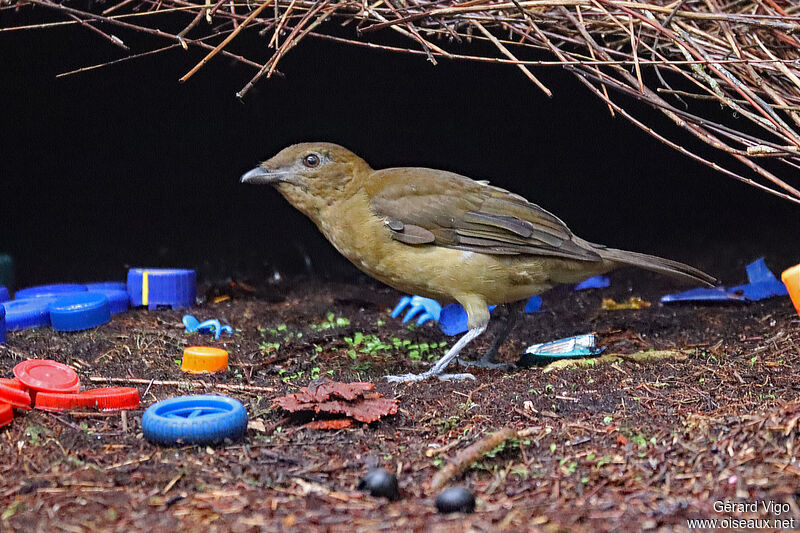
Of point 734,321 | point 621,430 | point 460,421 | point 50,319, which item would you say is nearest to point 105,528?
point 460,421

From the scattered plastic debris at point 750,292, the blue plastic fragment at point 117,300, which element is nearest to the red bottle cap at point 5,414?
the blue plastic fragment at point 117,300

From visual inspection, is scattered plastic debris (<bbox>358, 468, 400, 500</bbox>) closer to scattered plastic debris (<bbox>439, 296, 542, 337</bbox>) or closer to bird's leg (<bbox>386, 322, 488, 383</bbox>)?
bird's leg (<bbox>386, 322, 488, 383</bbox>)

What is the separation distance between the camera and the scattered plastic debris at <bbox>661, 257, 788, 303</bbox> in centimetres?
595

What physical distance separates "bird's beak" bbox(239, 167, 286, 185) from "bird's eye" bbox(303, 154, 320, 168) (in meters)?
0.15

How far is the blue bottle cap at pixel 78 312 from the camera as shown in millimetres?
5170

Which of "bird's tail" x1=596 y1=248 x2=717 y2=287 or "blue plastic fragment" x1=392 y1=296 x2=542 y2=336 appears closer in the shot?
"bird's tail" x1=596 y1=248 x2=717 y2=287

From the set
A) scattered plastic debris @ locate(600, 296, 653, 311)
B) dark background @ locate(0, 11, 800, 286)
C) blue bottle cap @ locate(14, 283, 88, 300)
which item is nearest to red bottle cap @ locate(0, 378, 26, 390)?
blue bottle cap @ locate(14, 283, 88, 300)

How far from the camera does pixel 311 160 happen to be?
4.77 m

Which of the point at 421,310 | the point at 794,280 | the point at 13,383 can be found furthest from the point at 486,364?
the point at 13,383

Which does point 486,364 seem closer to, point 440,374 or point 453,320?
point 440,374

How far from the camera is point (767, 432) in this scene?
283cm

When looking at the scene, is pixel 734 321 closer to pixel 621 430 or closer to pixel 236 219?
pixel 621 430

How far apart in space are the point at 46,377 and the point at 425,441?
1842 millimetres

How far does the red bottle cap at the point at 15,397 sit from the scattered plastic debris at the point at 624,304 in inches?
171
